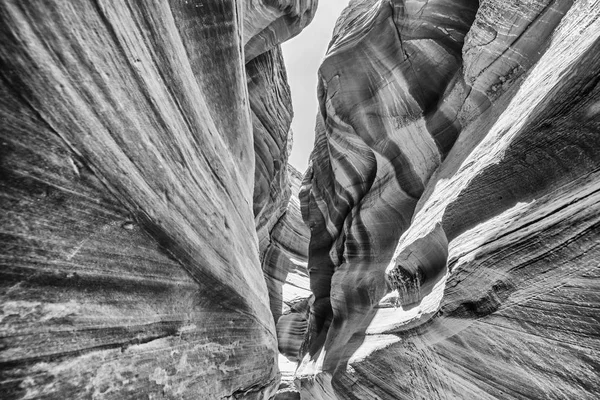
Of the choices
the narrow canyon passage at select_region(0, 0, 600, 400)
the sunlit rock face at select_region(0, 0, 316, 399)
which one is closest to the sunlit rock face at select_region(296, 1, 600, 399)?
the narrow canyon passage at select_region(0, 0, 600, 400)

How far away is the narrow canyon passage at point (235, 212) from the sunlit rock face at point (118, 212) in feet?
0.04

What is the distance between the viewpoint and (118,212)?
7.77 ft

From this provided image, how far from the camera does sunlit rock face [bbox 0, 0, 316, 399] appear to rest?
181 cm

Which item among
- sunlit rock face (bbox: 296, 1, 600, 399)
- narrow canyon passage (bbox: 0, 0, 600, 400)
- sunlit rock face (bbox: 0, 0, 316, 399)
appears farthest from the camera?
sunlit rock face (bbox: 296, 1, 600, 399)

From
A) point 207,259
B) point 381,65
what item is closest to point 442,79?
point 381,65

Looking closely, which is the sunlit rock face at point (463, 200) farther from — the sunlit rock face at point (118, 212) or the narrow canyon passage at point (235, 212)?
the sunlit rock face at point (118, 212)

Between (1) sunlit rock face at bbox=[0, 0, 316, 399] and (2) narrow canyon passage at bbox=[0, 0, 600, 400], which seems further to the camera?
(2) narrow canyon passage at bbox=[0, 0, 600, 400]

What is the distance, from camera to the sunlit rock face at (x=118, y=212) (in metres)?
1.81

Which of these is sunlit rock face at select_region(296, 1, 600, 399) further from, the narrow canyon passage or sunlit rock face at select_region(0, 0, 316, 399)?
sunlit rock face at select_region(0, 0, 316, 399)

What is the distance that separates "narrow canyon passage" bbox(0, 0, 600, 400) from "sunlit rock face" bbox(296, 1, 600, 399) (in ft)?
0.08

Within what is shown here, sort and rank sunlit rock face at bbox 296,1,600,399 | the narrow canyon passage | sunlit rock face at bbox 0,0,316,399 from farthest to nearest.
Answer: sunlit rock face at bbox 296,1,600,399 → the narrow canyon passage → sunlit rock face at bbox 0,0,316,399

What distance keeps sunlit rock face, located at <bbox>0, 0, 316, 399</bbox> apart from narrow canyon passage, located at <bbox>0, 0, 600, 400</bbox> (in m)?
0.01

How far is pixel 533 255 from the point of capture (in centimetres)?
289

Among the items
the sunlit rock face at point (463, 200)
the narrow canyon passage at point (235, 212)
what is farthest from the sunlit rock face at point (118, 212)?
the sunlit rock face at point (463, 200)
